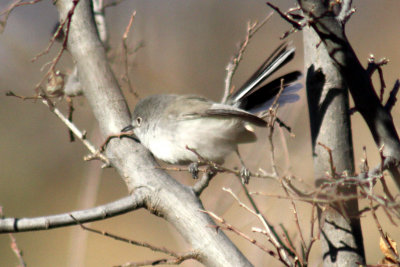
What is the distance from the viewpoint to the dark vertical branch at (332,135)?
148 cm

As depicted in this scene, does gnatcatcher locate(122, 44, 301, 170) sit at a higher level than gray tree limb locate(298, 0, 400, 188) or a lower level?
higher

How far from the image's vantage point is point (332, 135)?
1542 mm

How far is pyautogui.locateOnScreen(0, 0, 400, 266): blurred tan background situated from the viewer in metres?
3.81

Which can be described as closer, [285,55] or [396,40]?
[285,55]

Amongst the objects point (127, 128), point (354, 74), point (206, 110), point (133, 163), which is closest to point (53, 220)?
point (133, 163)

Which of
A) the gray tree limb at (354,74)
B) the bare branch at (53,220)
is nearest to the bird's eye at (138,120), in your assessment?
the bare branch at (53,220)

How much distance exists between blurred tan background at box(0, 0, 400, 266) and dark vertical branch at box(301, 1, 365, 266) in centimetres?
151

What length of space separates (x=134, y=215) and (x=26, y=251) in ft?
3.58

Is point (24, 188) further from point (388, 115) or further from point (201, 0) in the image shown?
point (388, 115)

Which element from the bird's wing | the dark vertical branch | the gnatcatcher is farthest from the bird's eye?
the dark vertical branch

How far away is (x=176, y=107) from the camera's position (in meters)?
2.29

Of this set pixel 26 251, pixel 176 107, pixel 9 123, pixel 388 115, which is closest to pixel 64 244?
pixel 26 251

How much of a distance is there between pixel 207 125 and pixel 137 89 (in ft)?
5.09

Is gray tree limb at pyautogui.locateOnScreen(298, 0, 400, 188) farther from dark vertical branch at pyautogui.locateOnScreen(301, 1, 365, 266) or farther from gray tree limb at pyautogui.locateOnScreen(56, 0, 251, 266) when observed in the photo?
gray tree limb at pyautogui.locateOnScreen(56, 0, 251, 266)
